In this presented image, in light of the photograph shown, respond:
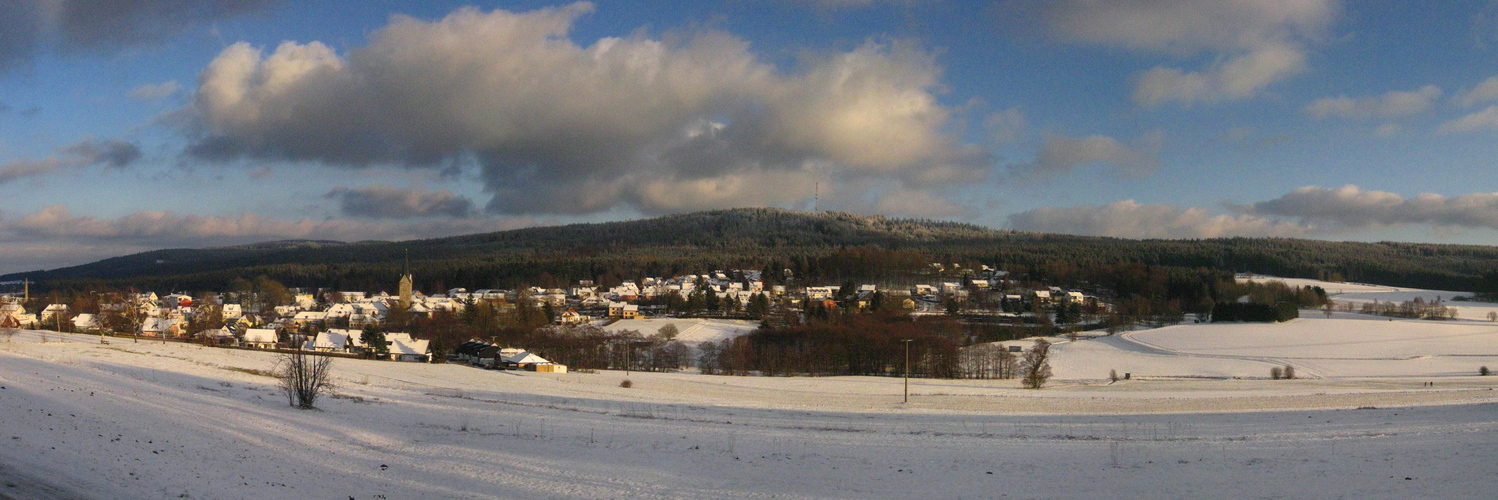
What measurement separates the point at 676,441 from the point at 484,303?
6973cm

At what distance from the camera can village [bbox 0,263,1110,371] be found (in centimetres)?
5997

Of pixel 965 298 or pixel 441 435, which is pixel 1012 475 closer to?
pixel 441 435

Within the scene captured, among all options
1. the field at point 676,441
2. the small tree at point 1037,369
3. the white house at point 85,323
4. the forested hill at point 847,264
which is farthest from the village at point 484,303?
the small tree at point 1037,369

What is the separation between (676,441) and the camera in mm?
18625

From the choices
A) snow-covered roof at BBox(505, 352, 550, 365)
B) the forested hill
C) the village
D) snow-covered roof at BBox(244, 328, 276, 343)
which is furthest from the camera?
the forested hill

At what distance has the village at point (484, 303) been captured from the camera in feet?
197

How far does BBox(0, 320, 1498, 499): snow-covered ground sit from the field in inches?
3.0

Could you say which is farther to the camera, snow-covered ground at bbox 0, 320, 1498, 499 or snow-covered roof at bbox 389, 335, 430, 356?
snow-covered roof at bbox 389, 335, 430, 356

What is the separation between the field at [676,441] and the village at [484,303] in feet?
56.5

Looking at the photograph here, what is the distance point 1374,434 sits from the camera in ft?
65.9

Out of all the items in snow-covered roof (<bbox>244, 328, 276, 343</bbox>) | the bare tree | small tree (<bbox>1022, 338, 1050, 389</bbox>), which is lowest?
small tree (<bbox>1022, 338, 1050, 389</bbox>)

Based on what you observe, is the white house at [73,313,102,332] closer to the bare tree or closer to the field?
the field

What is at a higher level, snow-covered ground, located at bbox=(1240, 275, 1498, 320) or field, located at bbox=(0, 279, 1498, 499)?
snow-covered ground, located at bbox=(1240, 275, 1498, 320)

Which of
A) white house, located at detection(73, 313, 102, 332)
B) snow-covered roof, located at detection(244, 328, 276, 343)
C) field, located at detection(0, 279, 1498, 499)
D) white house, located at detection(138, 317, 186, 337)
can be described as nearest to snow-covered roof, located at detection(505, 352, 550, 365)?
field, located at detection(0, 279, 1498, 499)
